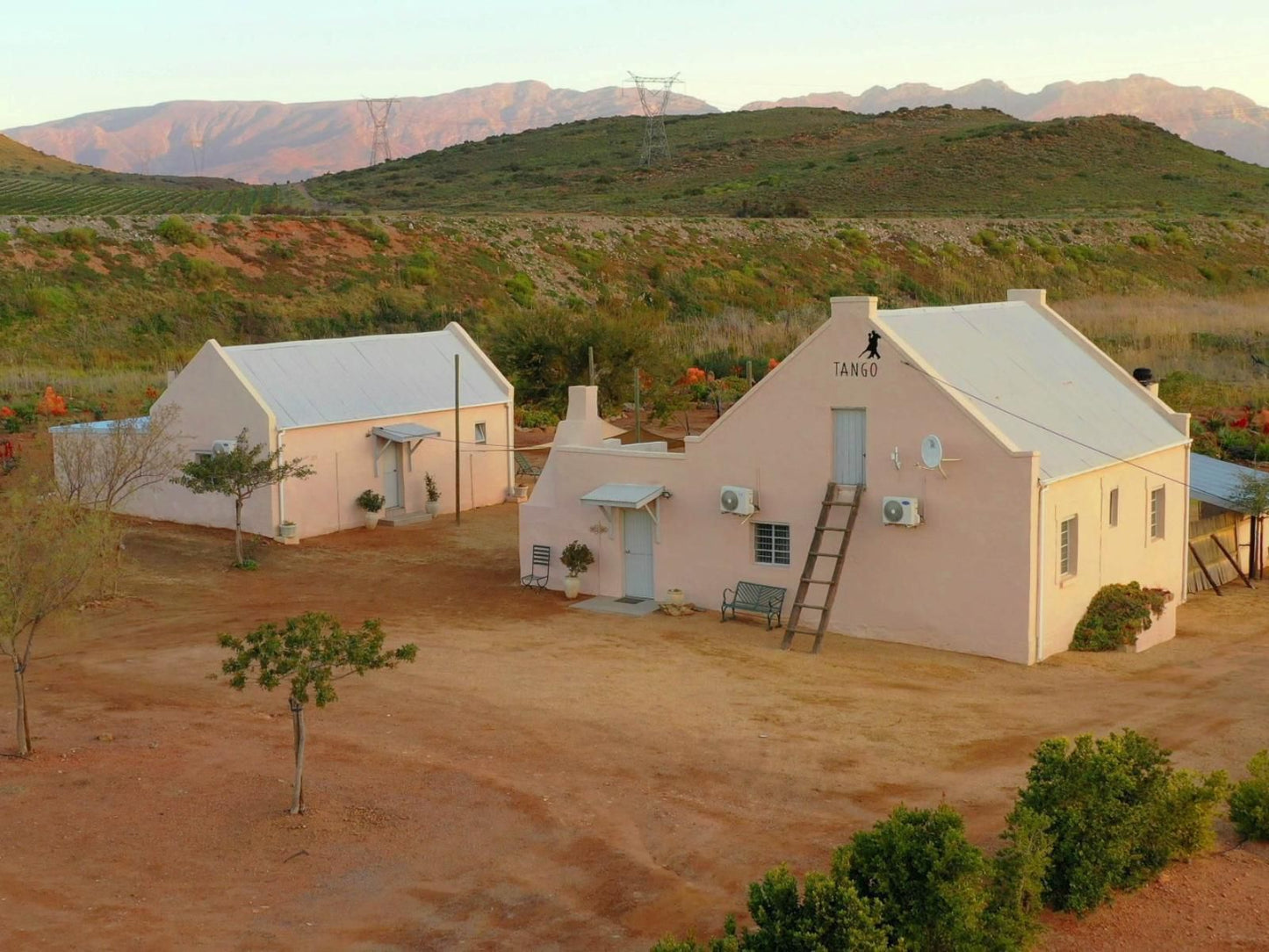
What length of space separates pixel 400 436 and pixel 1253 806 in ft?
75.8

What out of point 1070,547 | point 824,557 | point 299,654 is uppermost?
point 1070,547

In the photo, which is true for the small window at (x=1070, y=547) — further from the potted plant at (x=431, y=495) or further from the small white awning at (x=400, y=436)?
the potted plant at (x=431, y=495)

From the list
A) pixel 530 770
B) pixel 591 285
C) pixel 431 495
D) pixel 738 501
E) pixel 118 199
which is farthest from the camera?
pixel 118 199

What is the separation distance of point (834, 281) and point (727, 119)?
74343 millimetres

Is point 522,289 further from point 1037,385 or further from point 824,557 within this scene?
point 824,557

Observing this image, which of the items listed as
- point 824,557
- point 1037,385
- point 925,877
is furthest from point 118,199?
point 925,877

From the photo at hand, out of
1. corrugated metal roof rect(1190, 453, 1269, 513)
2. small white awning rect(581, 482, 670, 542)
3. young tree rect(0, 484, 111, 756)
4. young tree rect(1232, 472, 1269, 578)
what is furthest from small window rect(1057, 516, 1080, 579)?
young tree rect(0, 484, 111, 756)

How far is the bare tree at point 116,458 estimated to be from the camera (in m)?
29.3

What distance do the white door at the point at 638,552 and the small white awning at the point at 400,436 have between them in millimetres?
9036

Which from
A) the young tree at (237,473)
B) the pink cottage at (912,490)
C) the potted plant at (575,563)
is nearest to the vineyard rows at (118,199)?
the young tree at (237,473)

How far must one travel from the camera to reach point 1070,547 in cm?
2264

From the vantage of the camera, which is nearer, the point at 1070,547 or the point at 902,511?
the point at 902,511

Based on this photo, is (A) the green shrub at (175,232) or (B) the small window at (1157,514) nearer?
(B) the small window at (1157,514)

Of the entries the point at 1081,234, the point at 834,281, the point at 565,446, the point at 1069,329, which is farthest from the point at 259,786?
the point at 1081,234
